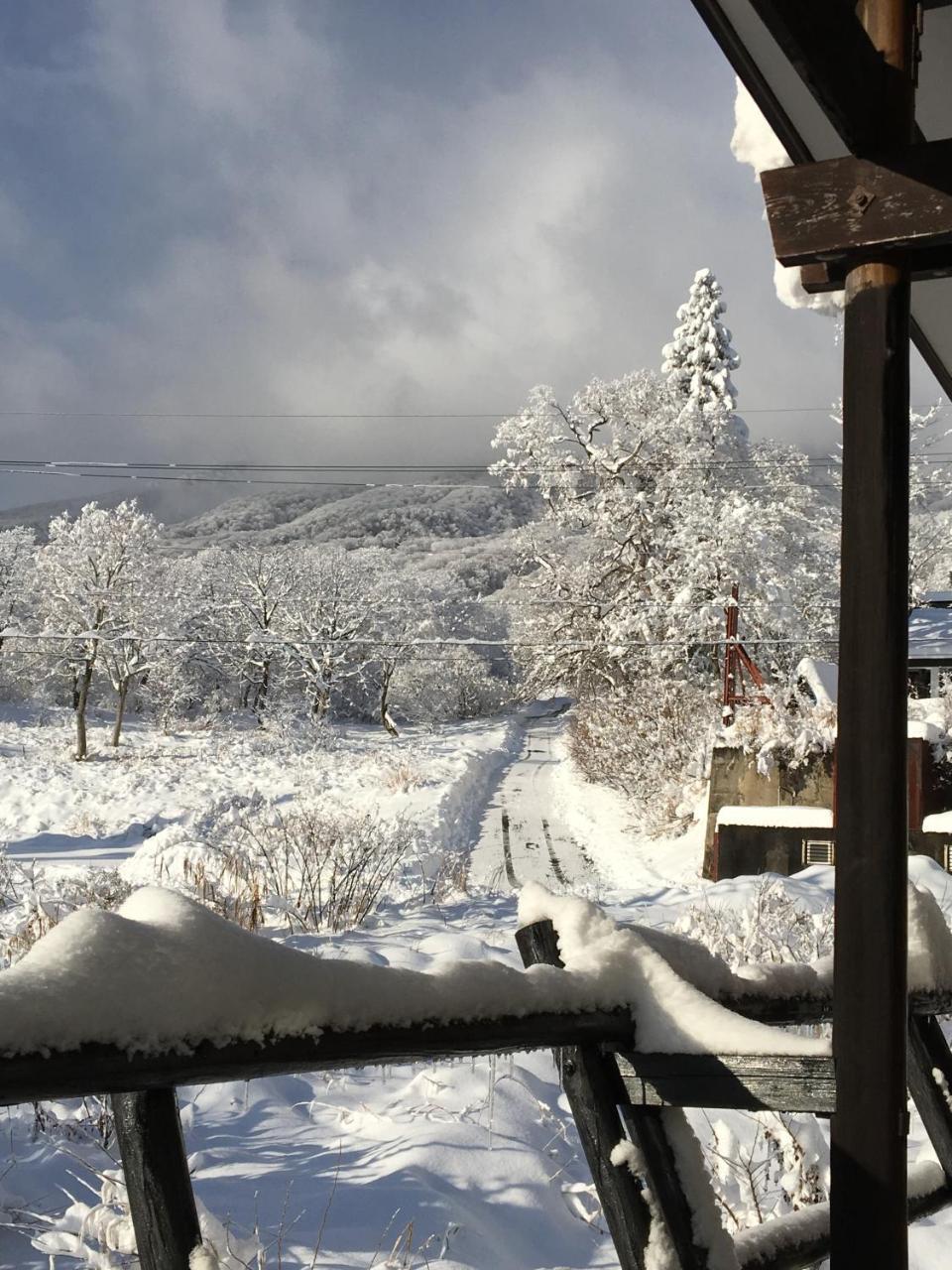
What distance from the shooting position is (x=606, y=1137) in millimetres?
1548

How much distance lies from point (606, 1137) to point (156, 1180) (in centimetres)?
72

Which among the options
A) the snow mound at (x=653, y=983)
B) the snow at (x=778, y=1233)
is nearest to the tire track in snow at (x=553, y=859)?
the snow at (x=778, y=1233)

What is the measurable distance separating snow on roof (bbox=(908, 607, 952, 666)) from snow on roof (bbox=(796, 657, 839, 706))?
10.7 feet

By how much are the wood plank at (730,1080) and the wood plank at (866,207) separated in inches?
60.9

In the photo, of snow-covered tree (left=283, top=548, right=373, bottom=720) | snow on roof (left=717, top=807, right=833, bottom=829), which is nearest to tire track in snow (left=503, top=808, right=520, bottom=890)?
snow on roof (left=717, top=807, right=833, bottom=829)

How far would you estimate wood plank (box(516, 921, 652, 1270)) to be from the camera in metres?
1.52

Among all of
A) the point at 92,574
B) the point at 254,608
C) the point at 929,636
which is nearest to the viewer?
the point at 929,636

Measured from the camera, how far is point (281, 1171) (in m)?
3.10

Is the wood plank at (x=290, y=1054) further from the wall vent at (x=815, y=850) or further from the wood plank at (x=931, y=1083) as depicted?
the wall vent at (x=815, y=850)

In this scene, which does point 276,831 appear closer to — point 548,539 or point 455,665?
point 548,539

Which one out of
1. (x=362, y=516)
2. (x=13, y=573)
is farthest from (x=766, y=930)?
(x=362, y=516)

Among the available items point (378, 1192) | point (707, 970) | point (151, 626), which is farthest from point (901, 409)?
point (151, 626)

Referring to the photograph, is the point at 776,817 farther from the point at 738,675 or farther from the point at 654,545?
the point at 654,545

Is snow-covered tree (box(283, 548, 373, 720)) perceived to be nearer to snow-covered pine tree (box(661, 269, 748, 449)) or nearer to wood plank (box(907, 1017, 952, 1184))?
snow-covered pine tree (box(661, 269, 748, 449))
